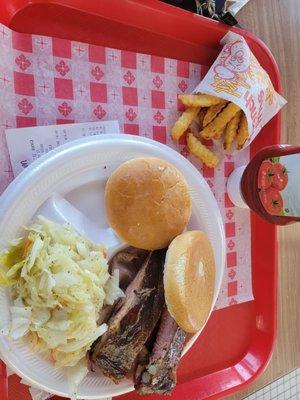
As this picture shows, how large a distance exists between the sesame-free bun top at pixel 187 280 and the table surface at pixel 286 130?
1.94 feet

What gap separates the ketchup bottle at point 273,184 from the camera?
119 centimetres

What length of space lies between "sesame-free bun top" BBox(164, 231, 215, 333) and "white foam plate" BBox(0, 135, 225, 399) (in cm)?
18

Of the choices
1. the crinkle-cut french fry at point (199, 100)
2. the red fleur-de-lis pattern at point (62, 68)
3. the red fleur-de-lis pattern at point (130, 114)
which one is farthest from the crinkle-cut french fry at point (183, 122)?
the red fleur-de-lis pattern at point (62, 68)

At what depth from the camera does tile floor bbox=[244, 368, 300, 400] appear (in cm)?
161

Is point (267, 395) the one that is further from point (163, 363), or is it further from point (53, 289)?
point (53, 289)

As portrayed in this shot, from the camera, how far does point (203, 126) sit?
1285 millimetres

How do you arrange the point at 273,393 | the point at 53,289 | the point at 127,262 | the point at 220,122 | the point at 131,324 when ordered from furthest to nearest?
the point at 273,393, the point at 220,122, the point at 127,262, the point at 131,324, the point at 53,289

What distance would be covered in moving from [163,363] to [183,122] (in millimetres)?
670

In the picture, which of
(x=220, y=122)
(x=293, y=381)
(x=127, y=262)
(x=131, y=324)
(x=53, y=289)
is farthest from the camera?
(x=293, y=381)

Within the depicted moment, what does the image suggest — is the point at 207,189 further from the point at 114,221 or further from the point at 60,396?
the point at 60,396

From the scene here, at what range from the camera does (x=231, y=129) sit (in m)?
1.28

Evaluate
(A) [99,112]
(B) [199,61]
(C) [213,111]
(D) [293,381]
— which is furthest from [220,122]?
(D) [293,381]

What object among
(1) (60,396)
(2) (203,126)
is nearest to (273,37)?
(2) (203,126)

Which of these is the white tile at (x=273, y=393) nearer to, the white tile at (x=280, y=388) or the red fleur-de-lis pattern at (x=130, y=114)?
the white tile at (x=280, y=388)
